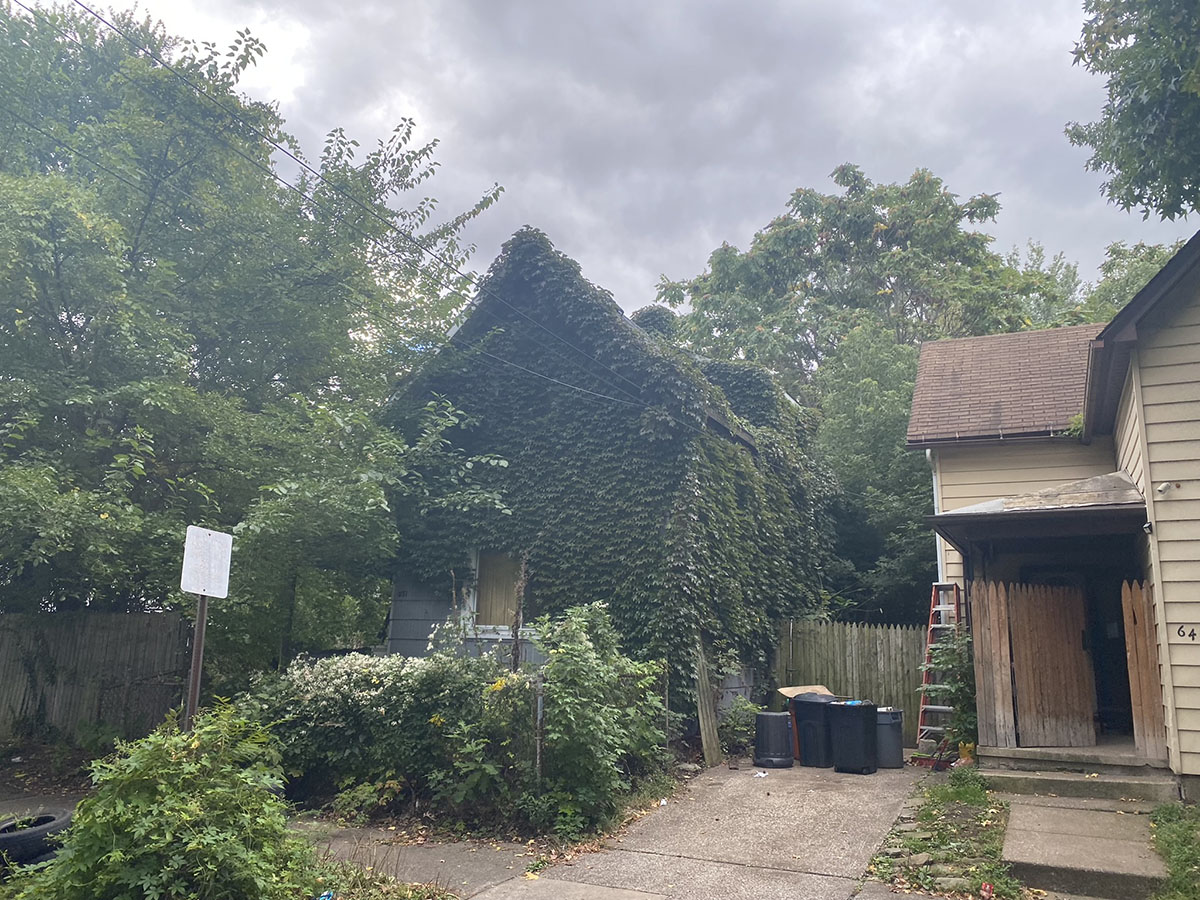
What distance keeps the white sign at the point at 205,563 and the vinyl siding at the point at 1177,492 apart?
318 inches

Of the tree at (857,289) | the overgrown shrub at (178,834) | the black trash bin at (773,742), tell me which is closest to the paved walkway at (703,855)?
the black trash bin at (773,742)

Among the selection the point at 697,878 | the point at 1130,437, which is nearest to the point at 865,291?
the point at 1130,437

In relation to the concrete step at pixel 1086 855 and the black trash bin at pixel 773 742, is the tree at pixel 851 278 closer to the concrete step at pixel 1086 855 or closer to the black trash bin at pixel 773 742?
the black trash bin at pixel 773 742

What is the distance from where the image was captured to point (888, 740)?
35.2ft

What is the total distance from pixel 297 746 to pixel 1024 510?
8221 millimetres

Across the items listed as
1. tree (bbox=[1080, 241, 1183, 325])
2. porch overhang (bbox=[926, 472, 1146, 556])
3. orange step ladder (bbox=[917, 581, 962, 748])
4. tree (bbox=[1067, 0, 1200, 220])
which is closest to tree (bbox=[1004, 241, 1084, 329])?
tree (bbox=[1080, 241, 1183, 325])

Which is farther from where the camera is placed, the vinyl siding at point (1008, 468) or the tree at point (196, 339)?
the vinyl siding at point (1008, 468)

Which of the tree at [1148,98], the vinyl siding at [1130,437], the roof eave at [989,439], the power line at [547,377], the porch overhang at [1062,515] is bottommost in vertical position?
the porch overhang at [1062,515]

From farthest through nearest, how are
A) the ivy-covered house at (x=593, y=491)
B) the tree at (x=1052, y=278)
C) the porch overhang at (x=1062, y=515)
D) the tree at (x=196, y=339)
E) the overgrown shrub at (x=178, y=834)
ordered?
the tree at (x=1052, y=278), the ivy-covered house at (x=593, y=491), the tree at (x=196, y=339), the porch overhang at (x=1062, y=515), the overgrown shrub at (x=178, y=834)

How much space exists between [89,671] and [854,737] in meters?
10.4

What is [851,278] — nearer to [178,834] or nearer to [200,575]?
[200,575]

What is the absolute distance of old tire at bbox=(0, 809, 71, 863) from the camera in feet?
17.6

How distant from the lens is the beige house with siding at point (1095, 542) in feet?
25.2

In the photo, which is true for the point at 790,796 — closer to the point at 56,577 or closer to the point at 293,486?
the point at 293,486
